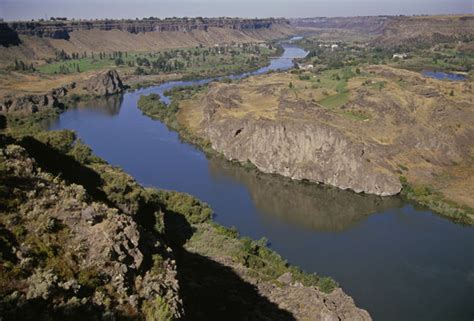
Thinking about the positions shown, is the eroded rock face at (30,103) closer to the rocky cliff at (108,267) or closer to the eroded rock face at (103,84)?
the eroded rock face at (103,84)

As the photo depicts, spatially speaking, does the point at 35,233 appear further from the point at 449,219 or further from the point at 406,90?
the point at 406,90

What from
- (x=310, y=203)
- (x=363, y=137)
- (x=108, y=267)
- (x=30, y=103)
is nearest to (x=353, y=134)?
(x=363, y=137)

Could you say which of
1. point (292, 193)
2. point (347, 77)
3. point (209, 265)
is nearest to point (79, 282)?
point (209, 265)

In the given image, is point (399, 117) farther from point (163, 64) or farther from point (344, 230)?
point (163, 64)

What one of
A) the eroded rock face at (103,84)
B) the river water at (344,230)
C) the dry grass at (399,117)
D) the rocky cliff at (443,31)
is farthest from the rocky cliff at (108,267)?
the rocky cliff at (443,31)

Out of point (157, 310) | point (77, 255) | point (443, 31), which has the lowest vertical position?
point (443, 31)
